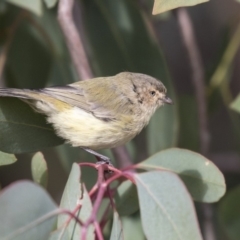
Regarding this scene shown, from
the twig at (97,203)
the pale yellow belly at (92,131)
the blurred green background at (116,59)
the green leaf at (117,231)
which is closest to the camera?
the twig at (97,203)

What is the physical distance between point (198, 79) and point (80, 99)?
0.78 metres

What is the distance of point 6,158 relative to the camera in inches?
87.4

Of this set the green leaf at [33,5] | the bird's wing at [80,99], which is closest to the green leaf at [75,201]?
the bird's wing at [80,99]

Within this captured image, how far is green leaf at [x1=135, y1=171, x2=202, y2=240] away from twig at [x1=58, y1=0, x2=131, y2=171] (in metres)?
0.83

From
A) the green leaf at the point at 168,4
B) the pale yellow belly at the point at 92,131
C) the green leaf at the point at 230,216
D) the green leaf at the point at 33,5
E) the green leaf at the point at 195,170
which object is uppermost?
the green leaf at the point at 33,5

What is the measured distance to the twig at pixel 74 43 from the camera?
2.71 m

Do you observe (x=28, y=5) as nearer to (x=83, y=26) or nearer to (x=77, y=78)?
(x=77, y=78)

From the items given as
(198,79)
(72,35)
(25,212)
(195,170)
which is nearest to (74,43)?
(72,35)

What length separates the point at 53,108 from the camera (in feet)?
8.26

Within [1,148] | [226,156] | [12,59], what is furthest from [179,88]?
[1,148]

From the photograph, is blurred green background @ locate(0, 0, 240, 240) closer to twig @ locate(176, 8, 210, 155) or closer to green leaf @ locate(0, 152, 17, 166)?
twig @ locate(176, 8, 210, 155)

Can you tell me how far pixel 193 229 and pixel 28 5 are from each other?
1.14 metres

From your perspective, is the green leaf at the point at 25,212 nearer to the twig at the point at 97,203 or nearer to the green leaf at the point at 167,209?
the twig at the point at 97,203

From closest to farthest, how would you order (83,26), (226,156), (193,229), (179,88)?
(193,229)
(83,26)
(226,156)
(179,88)
